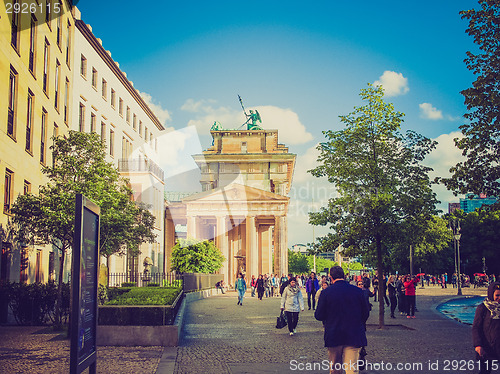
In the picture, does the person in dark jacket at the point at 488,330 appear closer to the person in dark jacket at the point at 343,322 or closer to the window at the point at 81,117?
the person in dark jacket at the point at 343,322

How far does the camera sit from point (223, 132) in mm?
92750

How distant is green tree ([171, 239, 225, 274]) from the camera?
53531mm

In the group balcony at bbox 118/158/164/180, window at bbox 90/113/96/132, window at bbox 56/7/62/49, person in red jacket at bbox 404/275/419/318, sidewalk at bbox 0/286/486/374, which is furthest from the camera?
balcony at bbox 118/158/164/180

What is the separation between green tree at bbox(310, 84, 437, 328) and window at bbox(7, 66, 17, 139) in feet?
38.2

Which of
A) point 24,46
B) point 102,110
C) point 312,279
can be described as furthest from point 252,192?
point 24,46

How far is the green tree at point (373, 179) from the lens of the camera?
64.2 ft

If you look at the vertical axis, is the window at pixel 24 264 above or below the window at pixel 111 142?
below

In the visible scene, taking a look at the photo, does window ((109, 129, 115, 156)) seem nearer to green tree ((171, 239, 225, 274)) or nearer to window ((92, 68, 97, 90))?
window ((92, 68, 97, 90))

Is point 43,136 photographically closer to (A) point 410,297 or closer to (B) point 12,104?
(B) point 12,104

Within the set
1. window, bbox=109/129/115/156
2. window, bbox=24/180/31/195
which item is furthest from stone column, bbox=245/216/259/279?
window, bbox=24/180/31/195

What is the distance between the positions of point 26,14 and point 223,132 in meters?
69.8

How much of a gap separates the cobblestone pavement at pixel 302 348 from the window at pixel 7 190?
8.06m

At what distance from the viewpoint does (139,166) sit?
53.2 m

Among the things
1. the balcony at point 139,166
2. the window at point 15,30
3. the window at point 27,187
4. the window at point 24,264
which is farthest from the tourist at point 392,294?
the balcony at point 139,166
